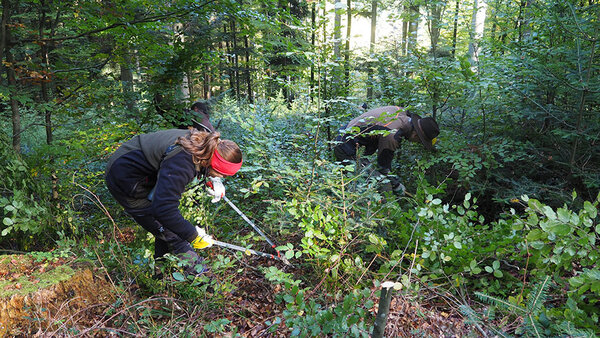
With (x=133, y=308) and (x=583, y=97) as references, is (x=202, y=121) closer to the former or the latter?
(x=133, y=308)

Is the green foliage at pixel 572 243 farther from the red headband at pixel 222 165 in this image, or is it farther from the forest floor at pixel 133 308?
the red headband at pixel 222 165

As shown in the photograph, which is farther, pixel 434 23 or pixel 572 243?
pixel 434 23

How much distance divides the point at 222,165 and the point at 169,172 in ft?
1.43

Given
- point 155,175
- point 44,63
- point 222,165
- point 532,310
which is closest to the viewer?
point 532,310

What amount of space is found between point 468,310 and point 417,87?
3810 millimetres

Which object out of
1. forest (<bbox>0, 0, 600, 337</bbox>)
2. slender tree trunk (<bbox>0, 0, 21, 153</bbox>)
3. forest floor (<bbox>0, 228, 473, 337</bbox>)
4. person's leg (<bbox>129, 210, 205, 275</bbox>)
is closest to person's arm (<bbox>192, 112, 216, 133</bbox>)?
forest (<bbox>0, 0, 600, 337</bbox>)

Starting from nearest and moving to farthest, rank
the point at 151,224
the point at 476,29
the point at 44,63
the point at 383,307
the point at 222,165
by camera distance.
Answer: the point at 383,307 < the point at 222,165 < the point at 151,224 < the point at 44,63 < the point at 476,29

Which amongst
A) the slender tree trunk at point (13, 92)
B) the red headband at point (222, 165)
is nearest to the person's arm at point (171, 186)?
the red headband at point (222, 165)

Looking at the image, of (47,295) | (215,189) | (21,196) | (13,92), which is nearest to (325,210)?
(215,189)

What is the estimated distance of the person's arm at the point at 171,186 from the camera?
8.35ft

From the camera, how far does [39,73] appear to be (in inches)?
154

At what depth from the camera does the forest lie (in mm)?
2189

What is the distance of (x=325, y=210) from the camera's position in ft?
9.75

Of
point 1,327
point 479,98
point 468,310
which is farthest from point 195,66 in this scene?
point 468,310
